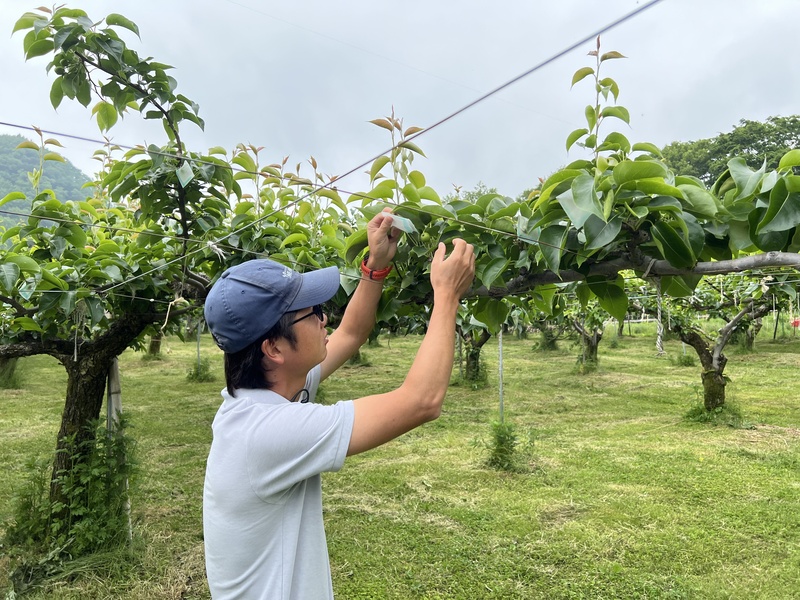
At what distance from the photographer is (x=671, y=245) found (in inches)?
47.3

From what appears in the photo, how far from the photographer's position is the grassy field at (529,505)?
3.15 m

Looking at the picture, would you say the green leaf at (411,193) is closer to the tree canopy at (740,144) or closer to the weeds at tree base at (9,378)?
the weeds at tree base at (9,378)

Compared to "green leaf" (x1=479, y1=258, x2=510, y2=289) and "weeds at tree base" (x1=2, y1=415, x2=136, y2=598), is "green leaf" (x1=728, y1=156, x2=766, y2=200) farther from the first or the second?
"weeds at tree base" (x1=2, y1=415, x2=136, y2=598)

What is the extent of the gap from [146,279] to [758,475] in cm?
501

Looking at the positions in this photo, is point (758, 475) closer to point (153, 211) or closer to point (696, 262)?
point (696, 262)

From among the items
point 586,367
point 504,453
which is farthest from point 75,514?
point 586,367

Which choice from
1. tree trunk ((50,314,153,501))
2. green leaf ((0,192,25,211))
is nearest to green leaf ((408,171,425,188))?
green leaf ((0,192,25,211))

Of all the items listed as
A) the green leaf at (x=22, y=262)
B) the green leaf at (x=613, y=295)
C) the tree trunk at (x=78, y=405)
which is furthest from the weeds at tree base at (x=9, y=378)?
the green leaf at (x=613, y=295)

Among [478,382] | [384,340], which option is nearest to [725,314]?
[478,382]

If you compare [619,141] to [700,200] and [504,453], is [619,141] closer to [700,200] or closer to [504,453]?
[700,200]

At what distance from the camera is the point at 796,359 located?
11852mm

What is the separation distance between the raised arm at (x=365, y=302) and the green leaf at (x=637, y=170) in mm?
543

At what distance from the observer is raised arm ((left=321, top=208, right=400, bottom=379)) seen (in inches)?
56.0

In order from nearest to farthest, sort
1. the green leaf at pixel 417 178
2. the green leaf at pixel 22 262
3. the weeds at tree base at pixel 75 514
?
the green leaf at pixel 417 178
the green leaf at pixel 22 262
the weeds at tree base at pixel 75 514
